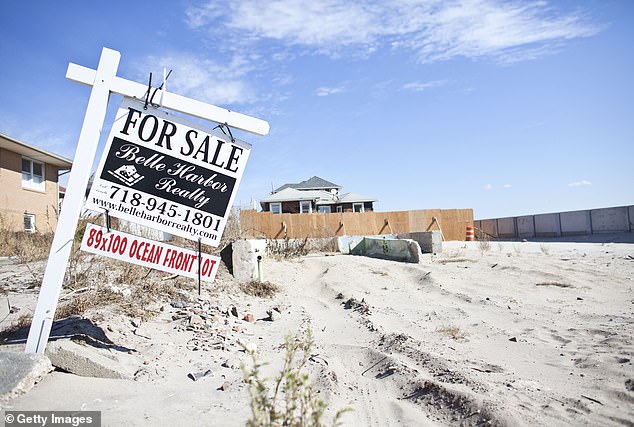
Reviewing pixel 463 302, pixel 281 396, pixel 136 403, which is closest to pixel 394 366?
pixel 281 396

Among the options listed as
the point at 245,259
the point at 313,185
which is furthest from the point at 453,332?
the point at 313,185

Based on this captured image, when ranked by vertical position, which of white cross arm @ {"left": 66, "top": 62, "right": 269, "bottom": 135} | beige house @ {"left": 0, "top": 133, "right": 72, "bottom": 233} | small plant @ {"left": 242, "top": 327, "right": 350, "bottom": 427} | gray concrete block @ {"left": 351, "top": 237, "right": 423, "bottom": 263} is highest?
beige house @ {"left": 0, "top": 133, "right": 72, "bottom": 233}

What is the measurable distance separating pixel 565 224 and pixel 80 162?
108 feet

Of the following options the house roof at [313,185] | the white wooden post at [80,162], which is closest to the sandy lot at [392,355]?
the white wooden post at [80,162]

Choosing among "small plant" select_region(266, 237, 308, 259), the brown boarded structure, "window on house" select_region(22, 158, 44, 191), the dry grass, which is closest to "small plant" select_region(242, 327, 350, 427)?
the dry grass

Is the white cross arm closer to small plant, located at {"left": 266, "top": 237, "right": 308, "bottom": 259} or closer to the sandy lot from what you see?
the sandy lot

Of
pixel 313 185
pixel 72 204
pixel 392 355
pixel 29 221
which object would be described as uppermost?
pixel 313 185

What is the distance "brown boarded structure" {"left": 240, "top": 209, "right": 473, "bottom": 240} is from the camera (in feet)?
98.4

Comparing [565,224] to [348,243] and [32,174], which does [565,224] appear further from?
[32,174]

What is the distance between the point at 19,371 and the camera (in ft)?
10.9

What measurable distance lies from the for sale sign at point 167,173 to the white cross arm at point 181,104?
0.35 feet

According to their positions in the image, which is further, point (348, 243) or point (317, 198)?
point (317, 198)

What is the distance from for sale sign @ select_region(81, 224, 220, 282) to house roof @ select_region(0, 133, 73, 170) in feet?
59.3

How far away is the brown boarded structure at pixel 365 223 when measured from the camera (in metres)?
30.0
